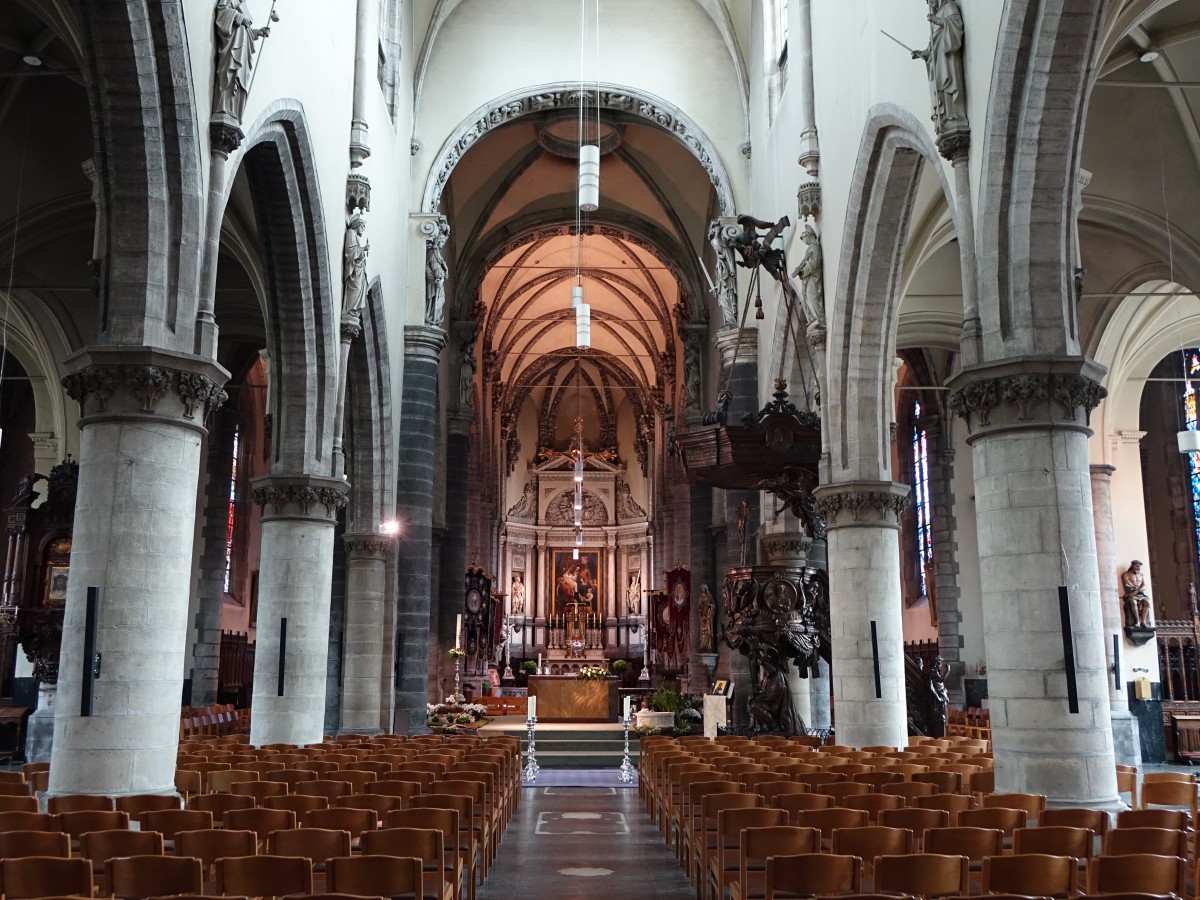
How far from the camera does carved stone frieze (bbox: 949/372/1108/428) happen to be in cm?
923

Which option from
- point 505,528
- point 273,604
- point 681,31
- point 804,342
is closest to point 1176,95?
point 804,342

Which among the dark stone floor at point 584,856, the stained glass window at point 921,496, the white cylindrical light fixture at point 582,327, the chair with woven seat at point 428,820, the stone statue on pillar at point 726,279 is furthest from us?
the stained glass window at point 921,496

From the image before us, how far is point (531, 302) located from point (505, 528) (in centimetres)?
968

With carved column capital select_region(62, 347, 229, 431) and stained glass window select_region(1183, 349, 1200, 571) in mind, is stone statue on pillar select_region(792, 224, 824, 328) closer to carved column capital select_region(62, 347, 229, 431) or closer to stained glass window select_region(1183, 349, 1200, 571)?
carved column capital select_region(62, 347, 229, 431)

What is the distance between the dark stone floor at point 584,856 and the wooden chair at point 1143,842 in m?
3.37

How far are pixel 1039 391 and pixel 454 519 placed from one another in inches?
873

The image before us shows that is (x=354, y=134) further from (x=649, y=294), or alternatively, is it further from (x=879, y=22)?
(x=649, y=294)

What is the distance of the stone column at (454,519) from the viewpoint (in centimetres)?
2972

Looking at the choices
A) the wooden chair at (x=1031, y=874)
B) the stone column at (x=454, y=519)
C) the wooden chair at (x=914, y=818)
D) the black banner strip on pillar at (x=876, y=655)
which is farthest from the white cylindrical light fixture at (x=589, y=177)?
the stone column at (x=454, y=519)

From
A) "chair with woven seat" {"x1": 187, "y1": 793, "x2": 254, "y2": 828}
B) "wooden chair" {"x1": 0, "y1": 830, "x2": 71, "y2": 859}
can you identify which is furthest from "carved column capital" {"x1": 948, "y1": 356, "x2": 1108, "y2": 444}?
"wooden chair" {"x1": 0, "y1": 830, "x2": 71, "y2": 859}

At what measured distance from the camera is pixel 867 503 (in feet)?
49.5

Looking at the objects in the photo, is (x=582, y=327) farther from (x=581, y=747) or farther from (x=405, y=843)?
(x=405, y=843)

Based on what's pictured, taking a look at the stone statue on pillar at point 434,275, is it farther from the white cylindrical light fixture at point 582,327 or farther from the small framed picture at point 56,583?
the small framed picture at point 56,583

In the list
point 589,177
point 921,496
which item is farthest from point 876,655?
point 921,496
